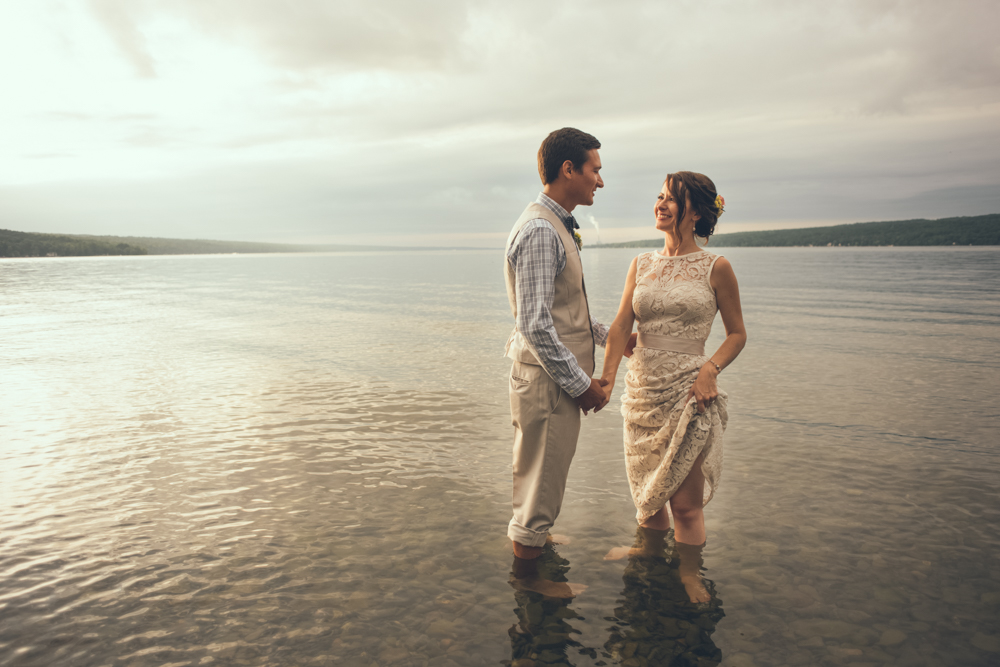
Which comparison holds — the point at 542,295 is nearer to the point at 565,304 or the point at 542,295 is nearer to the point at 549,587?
the point at 565,304

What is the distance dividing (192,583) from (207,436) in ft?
13.2

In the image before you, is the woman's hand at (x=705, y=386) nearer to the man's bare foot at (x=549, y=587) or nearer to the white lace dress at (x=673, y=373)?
the white lace dress at (x=673, y=373)

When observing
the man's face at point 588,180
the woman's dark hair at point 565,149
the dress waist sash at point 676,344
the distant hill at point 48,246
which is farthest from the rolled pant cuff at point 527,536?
the distant hill at point 48,246

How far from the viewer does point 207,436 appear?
7914 millimetres

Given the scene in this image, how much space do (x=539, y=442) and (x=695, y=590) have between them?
161 centimetres

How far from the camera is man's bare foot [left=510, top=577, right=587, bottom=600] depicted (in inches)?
165

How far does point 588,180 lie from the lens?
3.80m

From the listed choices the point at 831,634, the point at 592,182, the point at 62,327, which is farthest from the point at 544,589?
the point at 62,327

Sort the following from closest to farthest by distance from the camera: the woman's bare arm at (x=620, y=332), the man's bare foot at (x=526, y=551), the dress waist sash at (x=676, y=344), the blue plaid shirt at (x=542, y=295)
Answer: the blue plaid shirt at (x=542, y=295) → the man's bare foot at (x=526, y=551) → the dress waist sash at (x=676, y=344) → the woman's bare arm at (x=620, y=332)

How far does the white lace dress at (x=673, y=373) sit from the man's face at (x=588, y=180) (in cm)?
83

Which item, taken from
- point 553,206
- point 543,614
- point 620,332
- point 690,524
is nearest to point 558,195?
point 553,206

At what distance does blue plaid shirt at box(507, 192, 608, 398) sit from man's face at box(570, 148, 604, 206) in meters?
0.37

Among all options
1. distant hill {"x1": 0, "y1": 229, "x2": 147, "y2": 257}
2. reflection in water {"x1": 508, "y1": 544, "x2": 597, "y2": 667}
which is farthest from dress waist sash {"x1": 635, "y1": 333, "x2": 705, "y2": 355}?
distant hill {"x1": 0, "y1": 229, "x2": 147, "y2": 257}

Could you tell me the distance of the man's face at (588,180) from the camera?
149 inches
